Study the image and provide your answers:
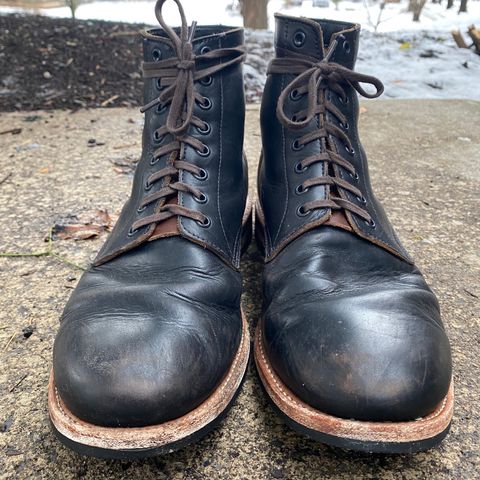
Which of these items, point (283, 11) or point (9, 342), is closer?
point (9, 342)

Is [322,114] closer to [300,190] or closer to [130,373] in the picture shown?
[300,190]

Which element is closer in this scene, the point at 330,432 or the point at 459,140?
the point at 330,432

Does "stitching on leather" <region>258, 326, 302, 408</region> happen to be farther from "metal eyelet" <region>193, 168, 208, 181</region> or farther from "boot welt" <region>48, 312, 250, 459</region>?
"metal eyelet" <region>193, 168, 208, 181</region>

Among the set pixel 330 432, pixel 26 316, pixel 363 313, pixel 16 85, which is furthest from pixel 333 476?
pixel 16 85

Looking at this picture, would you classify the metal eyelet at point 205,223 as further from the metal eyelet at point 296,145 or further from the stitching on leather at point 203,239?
the metal eyelet at point 296,145

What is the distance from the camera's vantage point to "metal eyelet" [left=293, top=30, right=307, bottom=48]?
1157 millimetres

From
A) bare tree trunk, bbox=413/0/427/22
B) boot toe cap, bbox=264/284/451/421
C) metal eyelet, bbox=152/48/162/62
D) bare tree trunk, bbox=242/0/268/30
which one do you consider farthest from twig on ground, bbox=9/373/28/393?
bare tree trunk, bbox=413/0/427/22

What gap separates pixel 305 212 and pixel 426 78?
11.5ft

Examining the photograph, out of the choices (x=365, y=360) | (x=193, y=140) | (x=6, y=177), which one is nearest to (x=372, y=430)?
(x=365, y=360)

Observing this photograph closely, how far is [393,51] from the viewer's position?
15.7 feet

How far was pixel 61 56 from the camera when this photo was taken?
349 centimetres

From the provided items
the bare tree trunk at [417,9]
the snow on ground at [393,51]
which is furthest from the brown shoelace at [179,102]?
the bare tree trunk at [417,9]

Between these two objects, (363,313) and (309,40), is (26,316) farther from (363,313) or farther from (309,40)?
(309,40)

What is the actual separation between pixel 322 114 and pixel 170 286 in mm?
535
